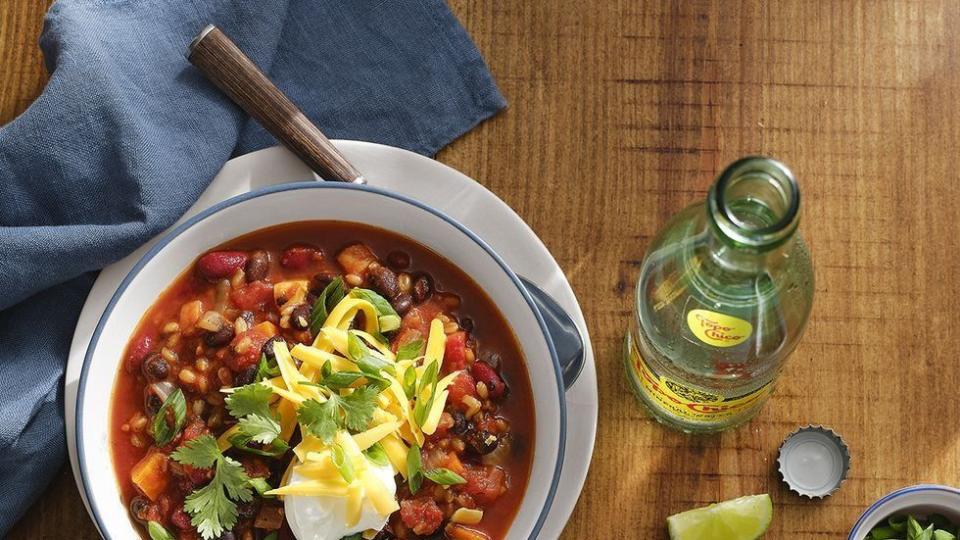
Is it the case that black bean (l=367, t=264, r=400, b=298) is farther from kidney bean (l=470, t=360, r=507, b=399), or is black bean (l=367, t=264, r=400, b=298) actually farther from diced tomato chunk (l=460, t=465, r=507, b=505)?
diced tomato chunk (l=460, t=465, r=507, b=505)

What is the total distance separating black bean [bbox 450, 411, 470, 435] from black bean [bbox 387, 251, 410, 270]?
0.42m

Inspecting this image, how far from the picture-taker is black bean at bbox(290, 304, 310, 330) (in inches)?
104

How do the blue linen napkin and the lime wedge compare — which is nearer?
the blue linen napkin

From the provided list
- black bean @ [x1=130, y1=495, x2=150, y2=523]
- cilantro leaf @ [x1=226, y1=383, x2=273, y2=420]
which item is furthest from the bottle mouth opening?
black bean @ [x1=130, y1=495, x2=150, y2=523]

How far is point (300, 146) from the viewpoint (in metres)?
2.82

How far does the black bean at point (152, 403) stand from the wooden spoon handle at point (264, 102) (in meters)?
0.72

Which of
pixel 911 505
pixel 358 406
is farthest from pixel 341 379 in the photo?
pixel 911 505

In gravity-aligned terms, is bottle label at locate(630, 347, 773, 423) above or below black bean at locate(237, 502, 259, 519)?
below

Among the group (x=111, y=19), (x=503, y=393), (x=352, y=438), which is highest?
(x=111, y=19)

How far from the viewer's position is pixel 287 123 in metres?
2.84

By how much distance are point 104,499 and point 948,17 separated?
2.72m

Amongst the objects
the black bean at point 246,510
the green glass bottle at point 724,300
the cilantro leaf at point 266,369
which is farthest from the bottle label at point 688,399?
the black bean at point 246,510

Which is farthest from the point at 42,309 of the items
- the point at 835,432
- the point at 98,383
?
the point at 835,432

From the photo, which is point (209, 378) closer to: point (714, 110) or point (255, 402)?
point (255, 402)
